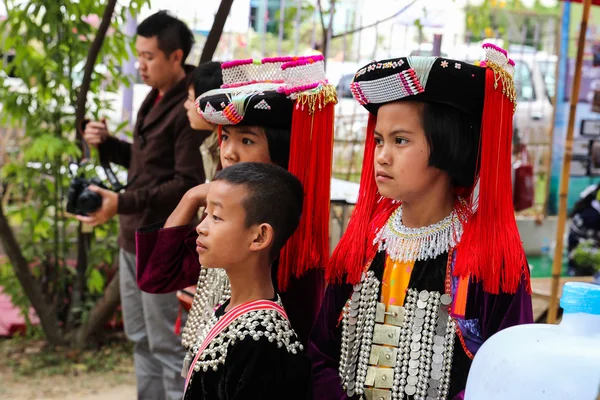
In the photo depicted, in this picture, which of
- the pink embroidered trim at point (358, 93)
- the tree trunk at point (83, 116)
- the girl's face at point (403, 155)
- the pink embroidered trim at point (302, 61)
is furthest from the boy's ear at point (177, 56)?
the girl's face at point (403, 155)

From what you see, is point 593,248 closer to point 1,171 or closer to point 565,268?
point 565,268

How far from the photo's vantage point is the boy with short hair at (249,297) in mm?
1735

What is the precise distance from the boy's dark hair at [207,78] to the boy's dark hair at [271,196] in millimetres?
669

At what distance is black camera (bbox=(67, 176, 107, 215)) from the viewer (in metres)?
2.81

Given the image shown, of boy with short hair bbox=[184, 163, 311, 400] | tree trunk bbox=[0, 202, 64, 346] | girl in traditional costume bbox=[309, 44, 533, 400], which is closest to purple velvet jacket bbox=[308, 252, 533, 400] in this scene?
girl in traditional costume bbox=[309, 44, 533, 400]

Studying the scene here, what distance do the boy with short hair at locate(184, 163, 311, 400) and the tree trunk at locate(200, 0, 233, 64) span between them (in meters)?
2.07

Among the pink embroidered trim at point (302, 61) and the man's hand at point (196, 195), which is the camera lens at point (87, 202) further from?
the pink embroidered trim at point (302, 61)

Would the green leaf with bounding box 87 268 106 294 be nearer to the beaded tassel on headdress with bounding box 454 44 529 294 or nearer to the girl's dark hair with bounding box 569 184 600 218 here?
the beaded tassel on headdress with bounding box 454 44 529 294

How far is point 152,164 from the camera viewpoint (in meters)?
3.25

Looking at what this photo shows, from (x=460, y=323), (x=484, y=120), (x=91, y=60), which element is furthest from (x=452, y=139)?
(x=91, y=60)

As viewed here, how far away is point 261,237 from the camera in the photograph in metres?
1.88

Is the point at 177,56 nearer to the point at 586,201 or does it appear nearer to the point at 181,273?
the point at 181,273

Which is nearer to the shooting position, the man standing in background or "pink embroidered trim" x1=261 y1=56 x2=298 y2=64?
"pink embroidered trim" x1=261 y1=56 x2=298 y2=64

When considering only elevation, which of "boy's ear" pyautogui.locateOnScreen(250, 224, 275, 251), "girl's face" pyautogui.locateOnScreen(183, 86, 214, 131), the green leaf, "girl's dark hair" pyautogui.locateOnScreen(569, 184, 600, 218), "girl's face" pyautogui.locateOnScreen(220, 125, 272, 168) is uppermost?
"girl's face" pyautogui.locateOnScreen(183, 86, 214, 131)
